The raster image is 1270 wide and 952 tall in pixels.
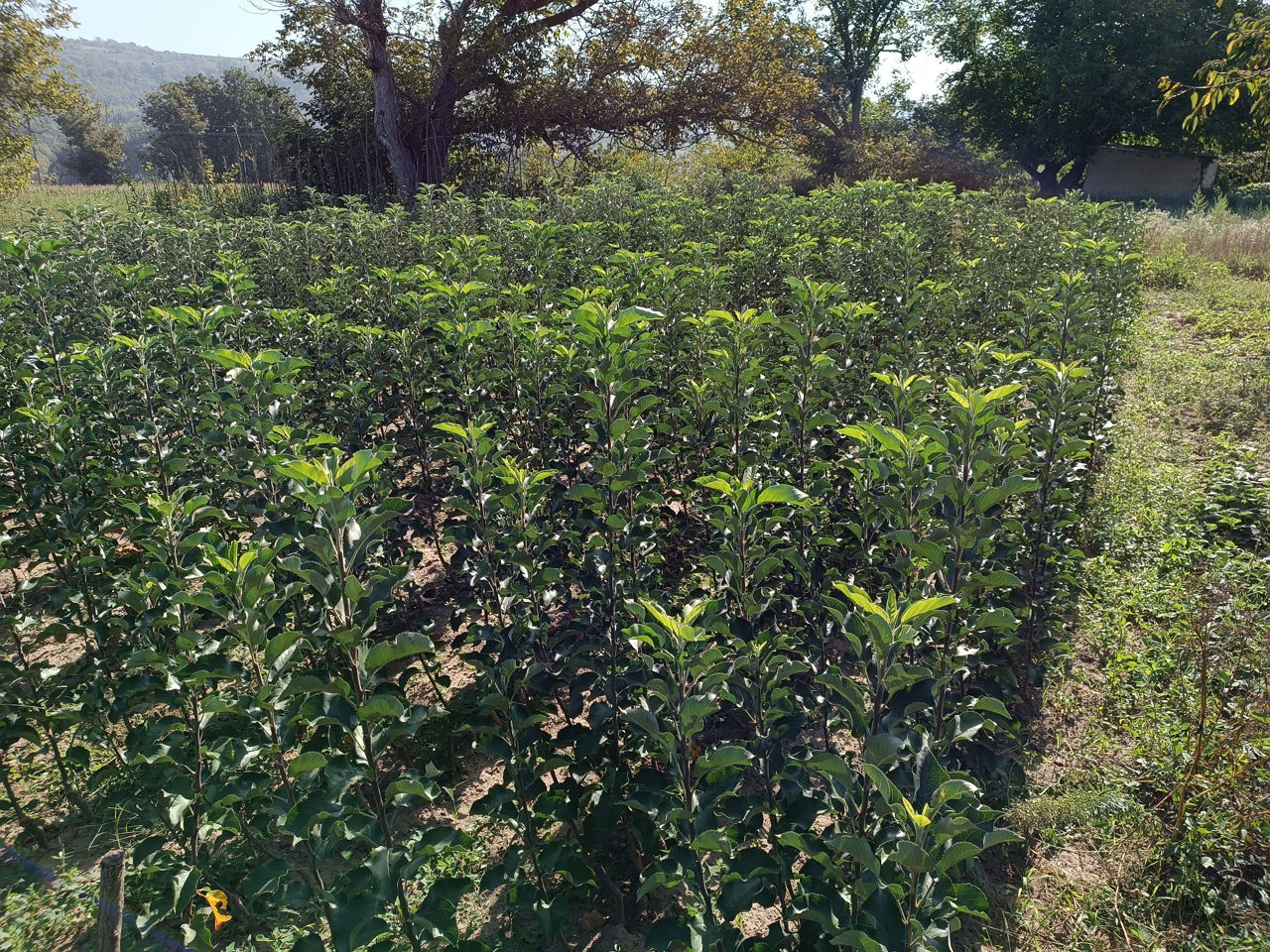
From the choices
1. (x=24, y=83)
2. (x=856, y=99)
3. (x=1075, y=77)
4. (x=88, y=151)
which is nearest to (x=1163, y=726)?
(x=24, y=83)

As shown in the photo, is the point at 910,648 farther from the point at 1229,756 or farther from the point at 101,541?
the point at 101,541

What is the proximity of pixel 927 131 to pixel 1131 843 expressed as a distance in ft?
114

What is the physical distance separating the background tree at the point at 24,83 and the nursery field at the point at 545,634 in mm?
20165

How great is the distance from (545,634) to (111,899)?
1.50 meters

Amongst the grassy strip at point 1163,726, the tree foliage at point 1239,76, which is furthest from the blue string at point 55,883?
the tree foliage at point 1239,76

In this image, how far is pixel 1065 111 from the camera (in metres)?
30.1

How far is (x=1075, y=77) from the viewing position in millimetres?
28688

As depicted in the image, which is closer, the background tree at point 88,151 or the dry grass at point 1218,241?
the dry grass at point 1218,241

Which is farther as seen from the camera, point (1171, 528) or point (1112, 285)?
point (1112, 285)

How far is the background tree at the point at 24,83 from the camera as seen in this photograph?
19.7 meters

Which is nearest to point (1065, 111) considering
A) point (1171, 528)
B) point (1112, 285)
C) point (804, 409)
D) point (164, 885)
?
point (1112, 285)

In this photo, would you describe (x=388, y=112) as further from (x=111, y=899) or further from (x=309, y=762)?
(x=111, y=899)

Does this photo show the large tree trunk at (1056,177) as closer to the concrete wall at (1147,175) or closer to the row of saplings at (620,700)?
the concrete wall at (1147,175)

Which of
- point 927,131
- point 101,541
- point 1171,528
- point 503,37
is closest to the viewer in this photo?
point 101,541
